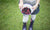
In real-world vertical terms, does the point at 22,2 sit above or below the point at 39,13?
above

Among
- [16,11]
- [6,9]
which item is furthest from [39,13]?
[6,9]

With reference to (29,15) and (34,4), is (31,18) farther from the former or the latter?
(34,4)

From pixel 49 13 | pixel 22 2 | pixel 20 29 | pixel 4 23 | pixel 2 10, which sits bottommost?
pixel 20 29

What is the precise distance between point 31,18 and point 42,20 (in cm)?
22

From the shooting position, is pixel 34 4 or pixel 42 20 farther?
pixel 42 20

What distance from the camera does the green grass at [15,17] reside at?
1562 millimetres

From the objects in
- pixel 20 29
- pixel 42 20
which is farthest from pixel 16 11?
pixel 42 20

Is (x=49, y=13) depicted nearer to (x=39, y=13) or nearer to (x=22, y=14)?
(x=39, y=13)

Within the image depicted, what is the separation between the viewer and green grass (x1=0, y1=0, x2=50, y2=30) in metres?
1.56

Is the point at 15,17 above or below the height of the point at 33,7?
below

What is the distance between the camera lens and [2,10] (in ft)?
5.27

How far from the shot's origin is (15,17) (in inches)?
62.4

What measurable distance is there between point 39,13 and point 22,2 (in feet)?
1.29

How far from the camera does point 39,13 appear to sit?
1.61 metres
